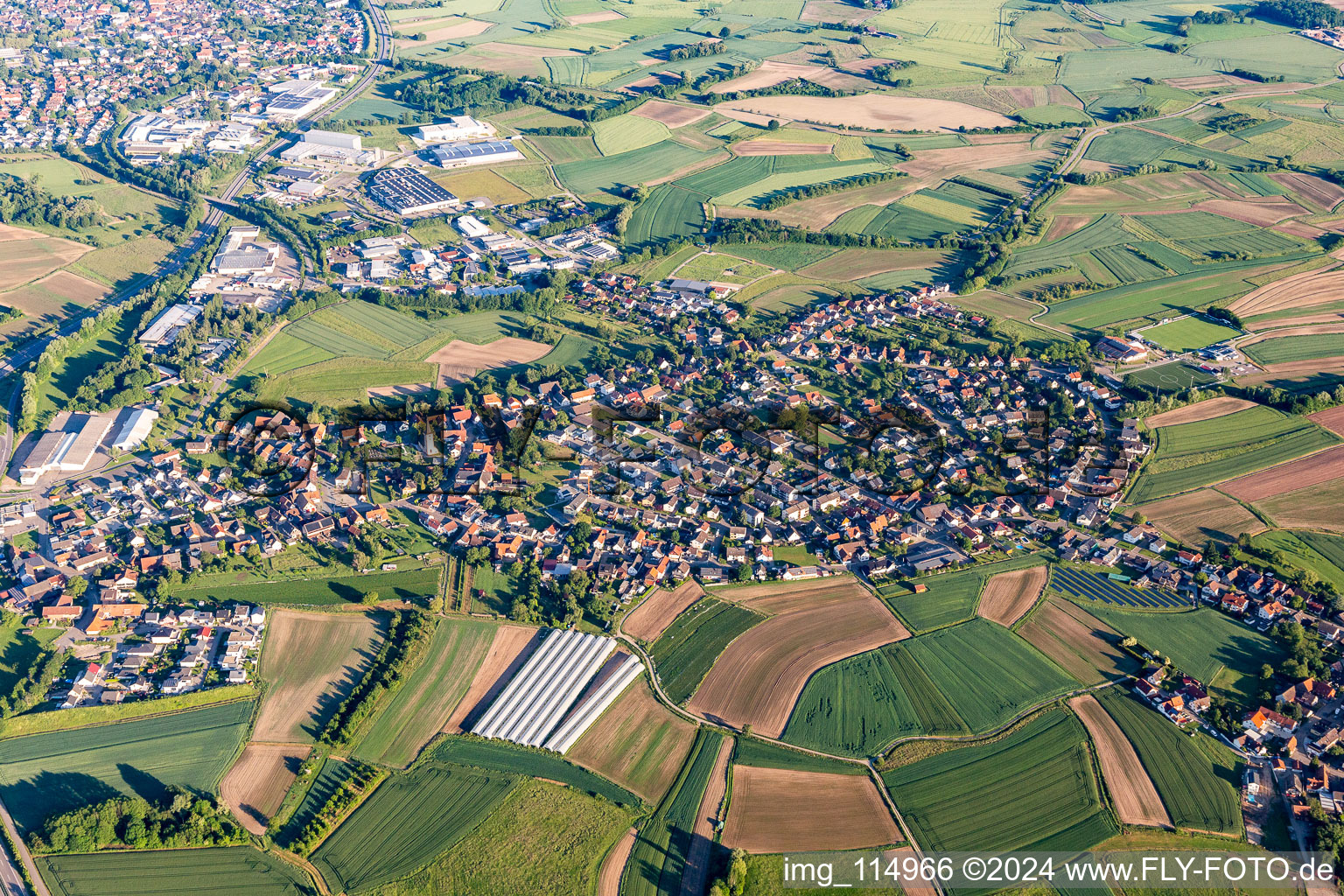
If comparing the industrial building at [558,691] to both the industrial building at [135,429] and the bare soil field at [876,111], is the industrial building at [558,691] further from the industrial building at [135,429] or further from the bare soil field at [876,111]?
the bare soil field at [876,111]

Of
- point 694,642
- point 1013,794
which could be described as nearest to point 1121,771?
point 1013,794

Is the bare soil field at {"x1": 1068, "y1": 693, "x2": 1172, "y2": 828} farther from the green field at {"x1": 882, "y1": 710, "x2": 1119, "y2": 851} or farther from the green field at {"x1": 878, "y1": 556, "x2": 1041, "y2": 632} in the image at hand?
the green field at {"x1": 878, "y1": 556, "x2": 1041, "y2": 632}

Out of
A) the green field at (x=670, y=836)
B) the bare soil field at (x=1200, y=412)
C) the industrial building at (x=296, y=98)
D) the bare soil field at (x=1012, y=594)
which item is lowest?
the green field at (x=670, y=836)

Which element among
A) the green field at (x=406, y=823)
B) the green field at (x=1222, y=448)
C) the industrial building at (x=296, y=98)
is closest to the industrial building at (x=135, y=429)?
the green field at (x=406, y=823)

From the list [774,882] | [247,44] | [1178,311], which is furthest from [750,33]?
[774,882]

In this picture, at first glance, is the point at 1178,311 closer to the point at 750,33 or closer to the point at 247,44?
the point at 750,33

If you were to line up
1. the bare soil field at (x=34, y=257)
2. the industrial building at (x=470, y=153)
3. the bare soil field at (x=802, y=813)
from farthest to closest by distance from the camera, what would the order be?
the industrial building at (x=470, y=153)
the bare soil field at (x=34, y=257)
the bare soil field at (x=802, y=813)

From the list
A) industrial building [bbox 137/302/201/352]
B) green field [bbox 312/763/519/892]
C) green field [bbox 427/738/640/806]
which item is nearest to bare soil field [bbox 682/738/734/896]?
green field [bbox 427/738/640/806]
